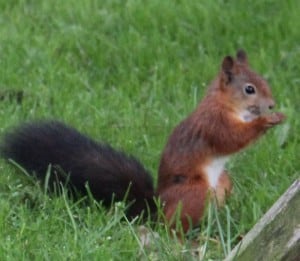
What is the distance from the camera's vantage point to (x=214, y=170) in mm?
5062

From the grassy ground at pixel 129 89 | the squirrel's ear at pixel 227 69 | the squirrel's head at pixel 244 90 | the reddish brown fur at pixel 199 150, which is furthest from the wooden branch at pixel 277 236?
the squirrel's ear at pixel 227 69

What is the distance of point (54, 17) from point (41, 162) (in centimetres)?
220

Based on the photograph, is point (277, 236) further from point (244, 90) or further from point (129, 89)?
point (129, 89)

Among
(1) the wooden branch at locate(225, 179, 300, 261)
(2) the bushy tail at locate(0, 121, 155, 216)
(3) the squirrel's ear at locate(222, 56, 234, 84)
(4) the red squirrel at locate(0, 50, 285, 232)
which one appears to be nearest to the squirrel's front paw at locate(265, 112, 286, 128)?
(4) the red squirrel at locate(0, 50, 285, 232)

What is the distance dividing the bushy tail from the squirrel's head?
0.47 m

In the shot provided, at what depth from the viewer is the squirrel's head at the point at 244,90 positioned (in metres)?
5.18

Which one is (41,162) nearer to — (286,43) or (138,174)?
(138,174)

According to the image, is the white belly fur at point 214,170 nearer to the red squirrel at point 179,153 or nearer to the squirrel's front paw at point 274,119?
the red squirrel at point 179,153

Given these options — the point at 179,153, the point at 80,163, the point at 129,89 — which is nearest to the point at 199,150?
the point at 179,153

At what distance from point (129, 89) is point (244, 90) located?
1443 mm

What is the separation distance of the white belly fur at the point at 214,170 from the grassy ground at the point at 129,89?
0.13 metres

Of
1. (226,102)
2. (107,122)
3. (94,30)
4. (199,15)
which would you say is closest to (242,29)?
(199,15)

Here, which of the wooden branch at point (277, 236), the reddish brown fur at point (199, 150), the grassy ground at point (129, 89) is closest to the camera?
the wooden branch at point (277, 236)

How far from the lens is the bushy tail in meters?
5.15
